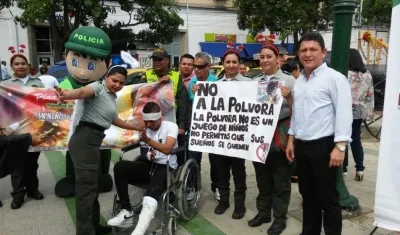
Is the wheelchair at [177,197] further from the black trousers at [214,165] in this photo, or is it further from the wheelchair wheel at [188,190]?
the black trousers at [214,165]

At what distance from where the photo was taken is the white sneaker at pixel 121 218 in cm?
319

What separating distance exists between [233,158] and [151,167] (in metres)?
0.86

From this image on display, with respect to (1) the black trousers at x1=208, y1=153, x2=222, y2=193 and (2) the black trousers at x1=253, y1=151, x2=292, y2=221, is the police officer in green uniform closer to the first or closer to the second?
(1) the black trousers at x1=208, y1=153, x2=222, y2=193

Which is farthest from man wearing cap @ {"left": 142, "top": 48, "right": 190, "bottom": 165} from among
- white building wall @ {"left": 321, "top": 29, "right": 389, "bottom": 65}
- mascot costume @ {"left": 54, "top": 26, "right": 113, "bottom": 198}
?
white building wall @ {"left": 321, "top": 29, "right": 389, "bottom": 65}

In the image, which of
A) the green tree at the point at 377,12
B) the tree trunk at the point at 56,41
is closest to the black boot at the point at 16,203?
the tree trunk at the point at 56,41

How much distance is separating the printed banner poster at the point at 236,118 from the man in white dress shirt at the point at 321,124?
1.61 ft

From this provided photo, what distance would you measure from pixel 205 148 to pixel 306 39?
1.57 meters

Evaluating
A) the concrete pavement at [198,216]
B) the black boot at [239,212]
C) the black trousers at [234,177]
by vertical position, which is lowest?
the concrete pavement at [198,216]

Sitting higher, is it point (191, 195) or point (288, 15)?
point (288, 15)

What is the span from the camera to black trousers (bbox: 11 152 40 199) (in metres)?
4.15

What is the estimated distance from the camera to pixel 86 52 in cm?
283

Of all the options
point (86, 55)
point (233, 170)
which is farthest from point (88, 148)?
point (233, 170)

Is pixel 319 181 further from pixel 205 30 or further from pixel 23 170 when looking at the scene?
pixel 205 30

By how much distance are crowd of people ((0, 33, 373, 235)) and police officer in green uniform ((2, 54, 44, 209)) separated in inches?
0.4
